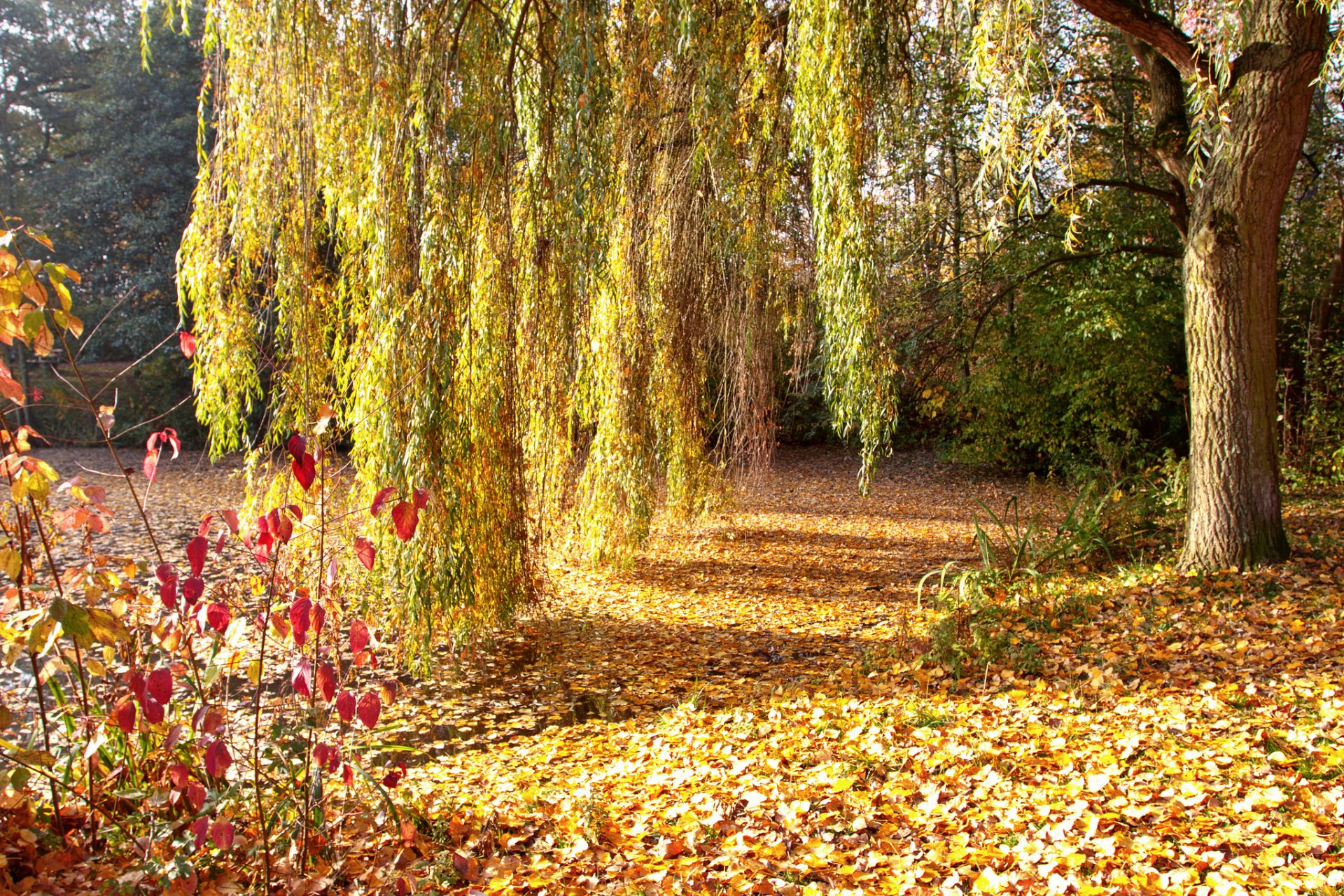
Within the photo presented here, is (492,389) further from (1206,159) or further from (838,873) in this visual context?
(1206,159)

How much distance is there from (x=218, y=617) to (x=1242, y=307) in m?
5.42

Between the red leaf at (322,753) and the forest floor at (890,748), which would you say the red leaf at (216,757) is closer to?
the red leaf at (322,753)

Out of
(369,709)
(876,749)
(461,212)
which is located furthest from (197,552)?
(876,749)

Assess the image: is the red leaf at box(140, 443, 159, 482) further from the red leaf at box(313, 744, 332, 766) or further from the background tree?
the background tree

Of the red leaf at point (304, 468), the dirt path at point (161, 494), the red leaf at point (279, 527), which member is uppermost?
the red leaf at point (304, 468)

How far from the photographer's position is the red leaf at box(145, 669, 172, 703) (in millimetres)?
1788

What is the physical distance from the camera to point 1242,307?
5.13 meters

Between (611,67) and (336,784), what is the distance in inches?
141

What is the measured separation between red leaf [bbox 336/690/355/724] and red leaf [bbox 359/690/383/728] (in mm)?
18

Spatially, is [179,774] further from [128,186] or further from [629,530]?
[128,186]

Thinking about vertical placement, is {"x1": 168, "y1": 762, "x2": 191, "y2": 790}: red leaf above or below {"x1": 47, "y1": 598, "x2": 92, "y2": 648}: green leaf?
below

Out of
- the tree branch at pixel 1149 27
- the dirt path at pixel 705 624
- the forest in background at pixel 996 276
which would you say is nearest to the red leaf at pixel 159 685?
the dirt path at pixel 705 624

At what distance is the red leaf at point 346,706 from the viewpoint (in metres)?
1.86

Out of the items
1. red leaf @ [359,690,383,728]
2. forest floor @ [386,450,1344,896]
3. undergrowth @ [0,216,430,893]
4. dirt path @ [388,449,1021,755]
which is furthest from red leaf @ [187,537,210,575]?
dirt path @ [388,449,1021,755]
